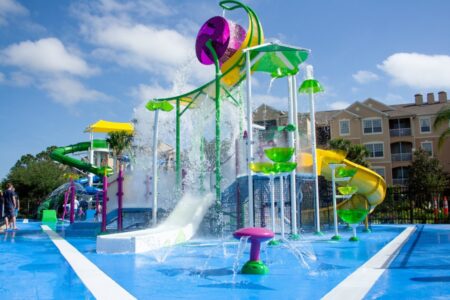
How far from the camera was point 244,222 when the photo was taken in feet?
41.2

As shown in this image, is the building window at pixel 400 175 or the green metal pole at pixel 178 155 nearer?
→ the green metal pole at pixel 178 155

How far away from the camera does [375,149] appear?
39531 millimetres

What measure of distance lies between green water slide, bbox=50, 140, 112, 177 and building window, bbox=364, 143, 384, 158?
24064mm

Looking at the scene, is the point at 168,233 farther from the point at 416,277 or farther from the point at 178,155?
the point at 416,277

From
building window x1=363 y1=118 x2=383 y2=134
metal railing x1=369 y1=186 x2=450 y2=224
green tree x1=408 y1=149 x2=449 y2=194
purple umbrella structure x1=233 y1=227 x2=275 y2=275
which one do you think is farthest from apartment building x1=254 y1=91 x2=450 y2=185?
purple umbrella structure x1=233 y1=227 x2=275 y2=275

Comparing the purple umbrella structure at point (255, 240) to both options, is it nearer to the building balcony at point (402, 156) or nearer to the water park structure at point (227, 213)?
the water park structure at point (227, 213)

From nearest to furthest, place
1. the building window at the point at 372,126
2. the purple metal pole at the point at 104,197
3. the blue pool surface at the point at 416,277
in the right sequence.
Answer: the blue pool surface at the point at 416,277, the purple metal pole at the point at 104,197, the building window at the point at 372,126

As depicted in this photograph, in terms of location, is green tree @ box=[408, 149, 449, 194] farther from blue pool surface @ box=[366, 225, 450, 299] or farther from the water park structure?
blue pool surface @ box=[366, 225, 450, 299]

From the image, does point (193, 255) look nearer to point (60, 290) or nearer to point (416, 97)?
point (60, 290)

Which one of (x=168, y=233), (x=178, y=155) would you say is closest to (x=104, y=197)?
(x=178, y=155)

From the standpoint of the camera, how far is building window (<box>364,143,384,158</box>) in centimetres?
3934

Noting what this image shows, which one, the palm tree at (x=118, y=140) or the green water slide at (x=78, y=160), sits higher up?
the palm tree at (x=118, y=140)

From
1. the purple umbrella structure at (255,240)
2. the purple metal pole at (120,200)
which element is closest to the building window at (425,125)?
the purple metal pole at (120,200)

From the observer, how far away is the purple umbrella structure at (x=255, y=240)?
19.5ft
